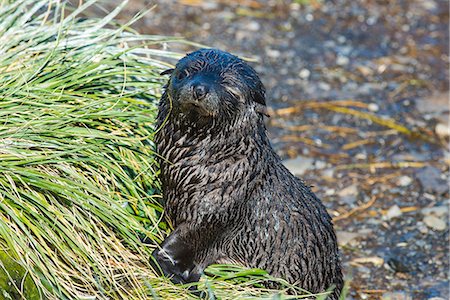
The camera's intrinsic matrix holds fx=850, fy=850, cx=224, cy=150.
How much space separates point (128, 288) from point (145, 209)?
43 cm

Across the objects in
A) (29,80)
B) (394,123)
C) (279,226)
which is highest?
(29,80)

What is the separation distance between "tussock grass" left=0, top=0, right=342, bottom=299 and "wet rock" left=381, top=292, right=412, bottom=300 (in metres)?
1.22

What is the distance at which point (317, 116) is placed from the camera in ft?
24.2

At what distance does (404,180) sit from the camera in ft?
21.4

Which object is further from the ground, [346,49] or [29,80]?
[29,80]

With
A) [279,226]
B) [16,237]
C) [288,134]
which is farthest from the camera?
[288,134]

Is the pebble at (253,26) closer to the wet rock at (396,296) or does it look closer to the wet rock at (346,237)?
the wet rock at (346,237)

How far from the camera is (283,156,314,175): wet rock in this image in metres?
6.54

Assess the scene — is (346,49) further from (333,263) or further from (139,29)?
(333,263)

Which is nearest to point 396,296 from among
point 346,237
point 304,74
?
point 346,237

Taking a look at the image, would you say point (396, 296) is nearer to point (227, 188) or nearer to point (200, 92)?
point (227, 188)

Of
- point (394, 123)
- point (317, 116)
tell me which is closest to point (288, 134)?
point (317, 116)

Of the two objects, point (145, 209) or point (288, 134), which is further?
point (288, 134)

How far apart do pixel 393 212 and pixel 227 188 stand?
2509 mm
